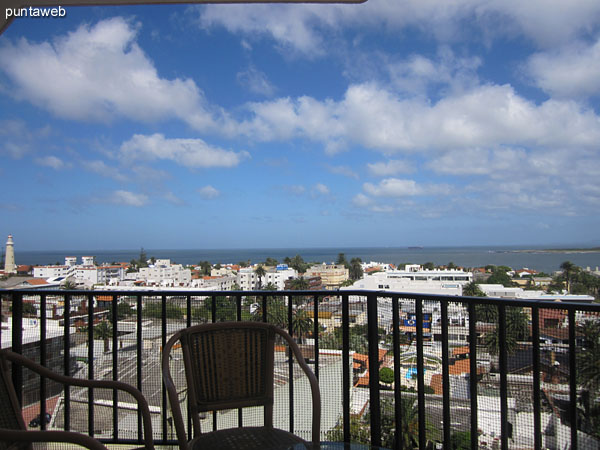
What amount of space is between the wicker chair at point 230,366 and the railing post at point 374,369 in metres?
0.60

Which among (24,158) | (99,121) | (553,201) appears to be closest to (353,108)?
(553,201)

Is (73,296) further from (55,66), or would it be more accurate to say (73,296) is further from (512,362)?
(55,66)

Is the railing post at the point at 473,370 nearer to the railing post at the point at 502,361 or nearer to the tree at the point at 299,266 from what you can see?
the railing post at the point at 502,361

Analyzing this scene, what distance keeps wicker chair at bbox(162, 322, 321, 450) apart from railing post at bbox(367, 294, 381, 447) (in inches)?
23.5

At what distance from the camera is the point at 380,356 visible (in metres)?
2.19

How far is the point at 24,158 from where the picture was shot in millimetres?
44250

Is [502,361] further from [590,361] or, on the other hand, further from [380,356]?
[380,356]

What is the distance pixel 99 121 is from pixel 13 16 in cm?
4411

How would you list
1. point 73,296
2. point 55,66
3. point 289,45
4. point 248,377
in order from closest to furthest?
point 248,377, point 73,296, point 55,66, point 289,45

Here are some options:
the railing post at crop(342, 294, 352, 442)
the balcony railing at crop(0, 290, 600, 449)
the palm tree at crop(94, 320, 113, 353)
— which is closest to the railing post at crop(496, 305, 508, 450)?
the balcony railing at crop(0, 290, 600, 449)

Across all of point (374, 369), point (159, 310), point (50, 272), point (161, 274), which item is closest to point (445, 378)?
point (374, 369)

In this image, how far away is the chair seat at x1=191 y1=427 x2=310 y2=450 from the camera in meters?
1.50

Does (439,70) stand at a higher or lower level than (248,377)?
higher

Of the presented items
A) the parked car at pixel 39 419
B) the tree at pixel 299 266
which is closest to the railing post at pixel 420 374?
the parked car at pixel 39 419
